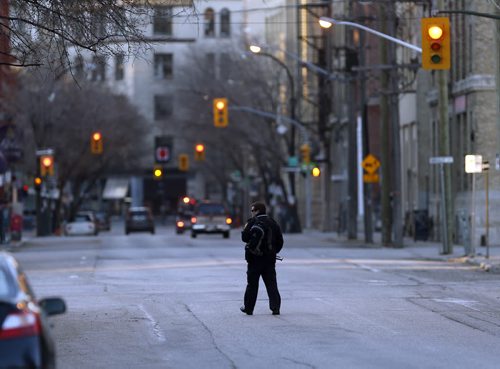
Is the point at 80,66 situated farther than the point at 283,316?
Yes

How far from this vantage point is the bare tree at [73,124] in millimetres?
70375

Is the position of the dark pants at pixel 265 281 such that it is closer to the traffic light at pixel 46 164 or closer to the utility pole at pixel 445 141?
the utility pole at pixel 445 141

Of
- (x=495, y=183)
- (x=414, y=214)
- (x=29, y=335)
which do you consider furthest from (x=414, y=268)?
(x=29, y=335)

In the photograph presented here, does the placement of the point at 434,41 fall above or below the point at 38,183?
above

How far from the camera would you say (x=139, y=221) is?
3054 inches

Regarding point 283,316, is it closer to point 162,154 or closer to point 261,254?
point 261,254

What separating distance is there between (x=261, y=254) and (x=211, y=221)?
43486mm

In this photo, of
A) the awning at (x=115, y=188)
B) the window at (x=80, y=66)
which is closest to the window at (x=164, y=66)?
the awning at (x=115, y=188)

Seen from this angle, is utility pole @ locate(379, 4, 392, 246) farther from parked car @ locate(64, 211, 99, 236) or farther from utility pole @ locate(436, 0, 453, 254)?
parked car @ locate(64, 211, 99, 236)

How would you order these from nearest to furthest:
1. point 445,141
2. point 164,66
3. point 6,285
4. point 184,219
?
point 6,285 < point 445,141 < point 184,219 < point 164,66

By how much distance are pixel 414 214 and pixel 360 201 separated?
1631 centimetres

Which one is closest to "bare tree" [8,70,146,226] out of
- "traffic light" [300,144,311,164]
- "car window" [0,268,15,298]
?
"traffic light" [300,144,311,164]

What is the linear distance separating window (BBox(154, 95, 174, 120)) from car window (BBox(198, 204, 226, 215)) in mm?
50558

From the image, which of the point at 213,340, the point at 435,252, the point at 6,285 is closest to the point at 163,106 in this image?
the point at 435,252
